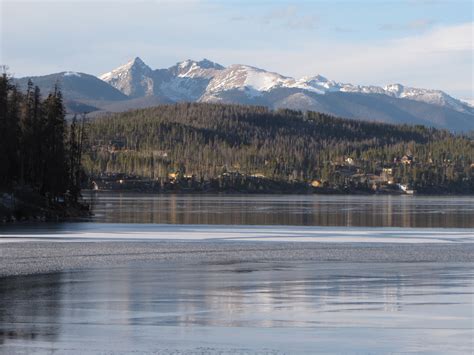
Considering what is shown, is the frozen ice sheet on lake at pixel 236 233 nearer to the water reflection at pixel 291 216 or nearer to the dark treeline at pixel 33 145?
the water reflection at pixel 291 216

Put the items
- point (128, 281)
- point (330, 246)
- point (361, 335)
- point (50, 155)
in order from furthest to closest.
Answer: point (50, 155) → point (330, 246) → point (128, 281) → point (361, 335)

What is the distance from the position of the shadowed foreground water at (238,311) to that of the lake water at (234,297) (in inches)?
1.1

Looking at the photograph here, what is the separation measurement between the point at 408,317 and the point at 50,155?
7272 centimetres

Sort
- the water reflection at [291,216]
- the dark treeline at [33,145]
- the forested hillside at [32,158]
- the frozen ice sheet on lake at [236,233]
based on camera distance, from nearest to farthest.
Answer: the frozen ice sheet on lake at [236,233]
the forested hillside at [32,158]
the water reflection at [291,216]
the dark treeline at [33,145]

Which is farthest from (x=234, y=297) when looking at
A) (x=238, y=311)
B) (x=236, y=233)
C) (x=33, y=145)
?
(x=33, y=145)

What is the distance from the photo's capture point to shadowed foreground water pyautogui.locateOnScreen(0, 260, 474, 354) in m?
20.2

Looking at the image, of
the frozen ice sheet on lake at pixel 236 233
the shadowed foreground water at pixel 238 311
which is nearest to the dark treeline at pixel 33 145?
the frozen ice sheet on lake at pixel 236 233

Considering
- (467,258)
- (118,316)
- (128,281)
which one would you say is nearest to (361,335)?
(118,316)

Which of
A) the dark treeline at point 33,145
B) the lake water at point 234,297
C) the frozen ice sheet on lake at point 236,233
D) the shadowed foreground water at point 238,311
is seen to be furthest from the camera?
the dark treeline at point 33,145

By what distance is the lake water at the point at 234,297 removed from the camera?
2052 centimetres

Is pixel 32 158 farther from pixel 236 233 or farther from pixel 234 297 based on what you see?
pixel 234 297

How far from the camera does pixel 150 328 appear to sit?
22.0 meters

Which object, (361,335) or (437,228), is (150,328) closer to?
(361,335)

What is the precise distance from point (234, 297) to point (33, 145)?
65.8 m
